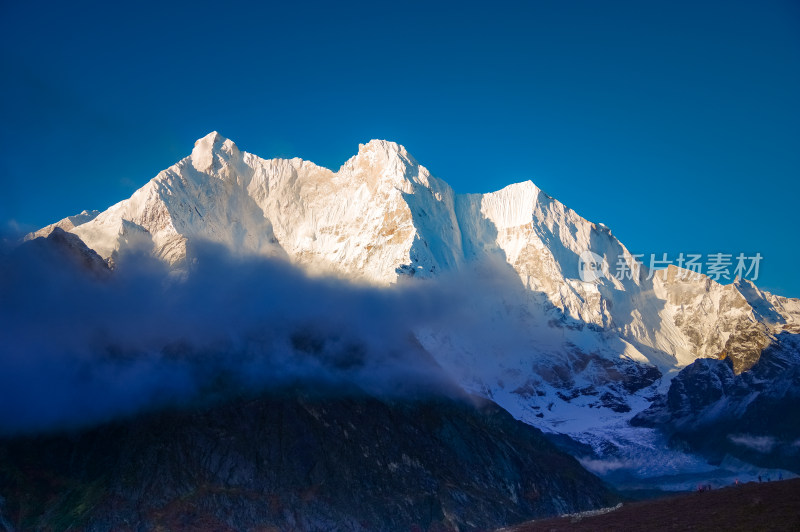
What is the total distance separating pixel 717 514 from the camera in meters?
87.2

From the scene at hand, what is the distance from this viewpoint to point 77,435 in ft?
498

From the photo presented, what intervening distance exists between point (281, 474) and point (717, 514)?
298ft

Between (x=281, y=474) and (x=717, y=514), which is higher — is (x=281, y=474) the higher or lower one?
the higher one

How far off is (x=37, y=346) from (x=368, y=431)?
7129 cm

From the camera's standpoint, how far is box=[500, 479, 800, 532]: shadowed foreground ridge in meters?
80.6

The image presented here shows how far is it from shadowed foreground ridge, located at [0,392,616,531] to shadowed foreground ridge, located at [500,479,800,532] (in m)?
54.1

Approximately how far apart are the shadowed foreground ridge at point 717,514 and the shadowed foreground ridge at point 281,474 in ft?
178

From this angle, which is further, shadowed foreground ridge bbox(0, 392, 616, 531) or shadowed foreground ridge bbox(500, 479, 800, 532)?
shadowed foreground ridge bbox(0, 392, 616, 531)

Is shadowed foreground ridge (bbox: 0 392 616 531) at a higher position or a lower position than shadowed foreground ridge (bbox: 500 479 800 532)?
higher

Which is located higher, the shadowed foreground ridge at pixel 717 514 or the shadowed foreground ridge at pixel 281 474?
the shadowed foreground ridge at pixel 281 474

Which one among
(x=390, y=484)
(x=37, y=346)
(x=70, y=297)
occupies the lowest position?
(x=390, y=484)

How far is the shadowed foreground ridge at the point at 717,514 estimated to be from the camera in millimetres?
80562

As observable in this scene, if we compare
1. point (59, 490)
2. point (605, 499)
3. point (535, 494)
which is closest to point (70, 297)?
point (59, 490)

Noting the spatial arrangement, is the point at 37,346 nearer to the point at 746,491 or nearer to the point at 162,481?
the point at 162,481
